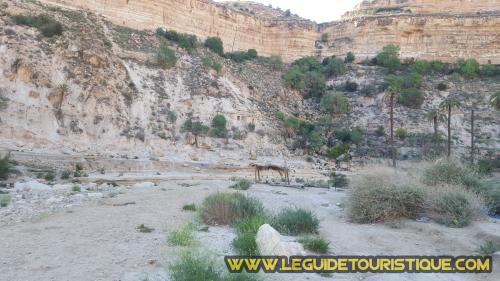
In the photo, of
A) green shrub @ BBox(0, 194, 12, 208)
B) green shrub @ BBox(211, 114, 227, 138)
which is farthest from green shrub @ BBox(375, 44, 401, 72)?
green shrub @ BBox(0, 194, 12, 208)

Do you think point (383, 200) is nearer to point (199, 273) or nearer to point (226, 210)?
point (226, 210)

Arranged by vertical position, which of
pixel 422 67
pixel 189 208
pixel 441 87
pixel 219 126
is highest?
pixel 422 67

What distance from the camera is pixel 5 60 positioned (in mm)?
27766

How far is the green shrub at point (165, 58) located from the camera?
1496 inches

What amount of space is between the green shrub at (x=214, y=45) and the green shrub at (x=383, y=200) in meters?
38.5

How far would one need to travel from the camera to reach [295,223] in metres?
8.78

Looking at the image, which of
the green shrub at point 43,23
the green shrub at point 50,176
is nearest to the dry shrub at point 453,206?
the green shrub at point 50,176

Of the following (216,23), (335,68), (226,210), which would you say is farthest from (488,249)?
(216,23)

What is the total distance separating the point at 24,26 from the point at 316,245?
31.0m

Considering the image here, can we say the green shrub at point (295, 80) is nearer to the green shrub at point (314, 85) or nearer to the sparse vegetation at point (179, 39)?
the green shrub at point (314, 85)

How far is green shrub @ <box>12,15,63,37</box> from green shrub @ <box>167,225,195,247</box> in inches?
1138

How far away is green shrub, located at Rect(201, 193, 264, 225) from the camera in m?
9.48

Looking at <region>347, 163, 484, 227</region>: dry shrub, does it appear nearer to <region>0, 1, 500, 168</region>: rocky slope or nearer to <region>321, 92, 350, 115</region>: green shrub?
<region>0, 1, 500, 168</region>: rocky slope

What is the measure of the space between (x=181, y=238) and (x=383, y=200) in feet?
18.8
